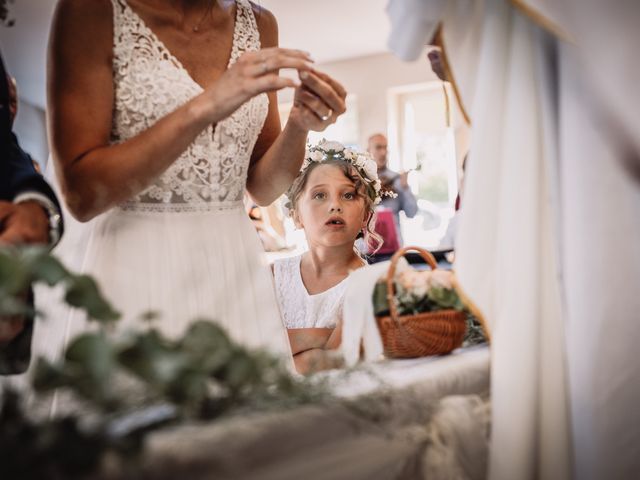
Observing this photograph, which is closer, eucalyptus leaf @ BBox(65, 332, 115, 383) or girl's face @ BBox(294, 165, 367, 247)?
eucalyptus leaf @ BBox(65, 332, 115, 383)

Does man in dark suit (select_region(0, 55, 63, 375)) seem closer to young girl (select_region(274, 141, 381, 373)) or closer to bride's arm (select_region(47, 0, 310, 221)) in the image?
bride's arm (select_region(47, 0, 310, 221))

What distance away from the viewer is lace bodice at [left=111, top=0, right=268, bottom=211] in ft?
3.80

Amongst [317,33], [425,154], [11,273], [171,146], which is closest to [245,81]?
[171,146]

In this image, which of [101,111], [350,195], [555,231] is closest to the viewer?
[555,231]

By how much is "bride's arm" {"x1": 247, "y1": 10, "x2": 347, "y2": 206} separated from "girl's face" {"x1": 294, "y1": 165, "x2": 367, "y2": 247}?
0.92 m

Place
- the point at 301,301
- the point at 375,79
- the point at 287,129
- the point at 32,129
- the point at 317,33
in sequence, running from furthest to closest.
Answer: the point at 375,79 < the point at 32,129 < the point at 317,33 < the point at 301,301 < the point at 287,129

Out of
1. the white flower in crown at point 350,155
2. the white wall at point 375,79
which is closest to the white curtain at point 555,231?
the white flower in crown at point 350,155

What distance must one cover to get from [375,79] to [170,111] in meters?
6.66

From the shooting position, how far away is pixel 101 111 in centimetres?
110

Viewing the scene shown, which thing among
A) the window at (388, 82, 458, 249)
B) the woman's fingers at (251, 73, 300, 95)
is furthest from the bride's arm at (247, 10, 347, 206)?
the window at (388, 82, 458, 249)

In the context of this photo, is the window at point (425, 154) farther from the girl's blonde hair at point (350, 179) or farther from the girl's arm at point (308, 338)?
the girl's arm at point (308, 338)

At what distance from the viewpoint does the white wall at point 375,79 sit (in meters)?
7.46

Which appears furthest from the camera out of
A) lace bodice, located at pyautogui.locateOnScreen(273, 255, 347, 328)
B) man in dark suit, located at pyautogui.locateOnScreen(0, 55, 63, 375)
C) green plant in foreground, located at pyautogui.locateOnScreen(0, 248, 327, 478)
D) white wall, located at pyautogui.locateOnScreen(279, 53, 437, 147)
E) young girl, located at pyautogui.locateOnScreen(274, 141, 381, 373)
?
white wall, located at pyautogui.locateOnScreen(279, 53, 437, 147)

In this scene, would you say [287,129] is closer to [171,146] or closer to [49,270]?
[171,146]
